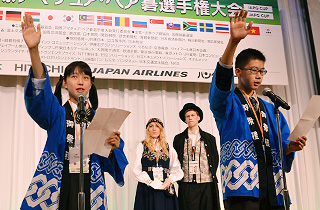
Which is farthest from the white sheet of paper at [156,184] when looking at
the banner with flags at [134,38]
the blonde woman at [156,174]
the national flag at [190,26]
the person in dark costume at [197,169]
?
the national flag at [190,26]

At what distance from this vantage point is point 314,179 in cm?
496

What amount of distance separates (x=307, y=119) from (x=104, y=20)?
303 centimetres

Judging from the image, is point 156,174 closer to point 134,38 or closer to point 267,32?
point 134,38

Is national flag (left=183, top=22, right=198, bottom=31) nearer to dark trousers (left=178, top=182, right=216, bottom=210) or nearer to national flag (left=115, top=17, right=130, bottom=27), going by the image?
national flag (left=115, top=17, right=130, bottom=27)

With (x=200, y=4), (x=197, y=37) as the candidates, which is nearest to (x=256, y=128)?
(x=197, y=37)

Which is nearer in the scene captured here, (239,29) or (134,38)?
(239,29)

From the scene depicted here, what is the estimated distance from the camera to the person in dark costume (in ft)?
12.1

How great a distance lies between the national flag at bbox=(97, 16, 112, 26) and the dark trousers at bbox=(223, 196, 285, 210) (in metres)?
3.08

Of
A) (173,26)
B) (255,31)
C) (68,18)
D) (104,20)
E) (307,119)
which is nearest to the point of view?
Result: (307,119)

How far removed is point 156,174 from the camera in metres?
3.65

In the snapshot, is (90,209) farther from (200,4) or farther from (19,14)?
(200,4)

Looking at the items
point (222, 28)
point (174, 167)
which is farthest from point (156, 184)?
point (222, 28)

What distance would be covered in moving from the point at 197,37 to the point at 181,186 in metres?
1.91

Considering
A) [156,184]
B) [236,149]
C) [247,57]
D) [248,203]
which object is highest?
[247,57]
